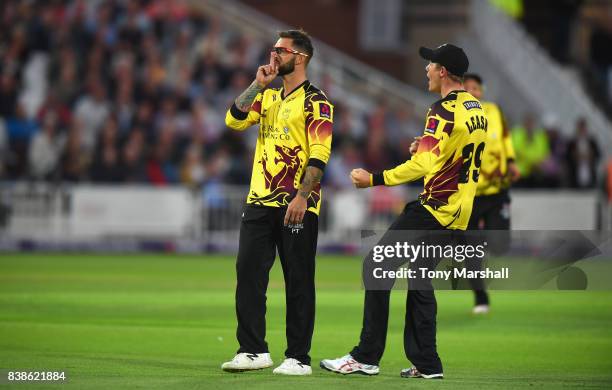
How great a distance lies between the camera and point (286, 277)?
1043 cm

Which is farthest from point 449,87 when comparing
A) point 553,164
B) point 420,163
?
point 553,164

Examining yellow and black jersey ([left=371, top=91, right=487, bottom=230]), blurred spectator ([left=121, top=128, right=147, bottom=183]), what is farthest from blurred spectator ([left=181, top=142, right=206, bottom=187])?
yellow and black jersey ([left=371, top=91, right=487, bottom=230])

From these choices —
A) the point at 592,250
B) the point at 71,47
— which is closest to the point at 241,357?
the point at 592,250

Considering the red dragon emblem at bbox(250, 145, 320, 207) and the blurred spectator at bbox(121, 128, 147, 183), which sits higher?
the blurred spectator at bbox(121, 128, 147, 183)

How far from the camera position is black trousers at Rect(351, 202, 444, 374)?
1005 centimetres

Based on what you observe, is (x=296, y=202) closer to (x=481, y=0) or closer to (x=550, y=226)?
(x=550, y=226)

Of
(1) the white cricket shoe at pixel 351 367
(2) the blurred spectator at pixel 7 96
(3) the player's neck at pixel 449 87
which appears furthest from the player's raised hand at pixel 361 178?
(2) the blurred spectator at pixel 7 96

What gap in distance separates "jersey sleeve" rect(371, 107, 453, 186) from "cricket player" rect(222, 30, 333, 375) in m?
0.66

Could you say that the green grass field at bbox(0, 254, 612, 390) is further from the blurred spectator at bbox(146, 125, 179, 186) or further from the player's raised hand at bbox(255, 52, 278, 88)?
the blurred spectator at bbox(146, 125, 179, 186)

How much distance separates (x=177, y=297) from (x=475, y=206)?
4381 millimetres

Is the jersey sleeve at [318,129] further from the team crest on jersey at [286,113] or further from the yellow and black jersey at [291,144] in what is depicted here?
the team crest on jersey at [286,113]

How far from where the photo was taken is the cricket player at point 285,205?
33.6 feet

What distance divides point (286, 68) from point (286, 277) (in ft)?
5.73

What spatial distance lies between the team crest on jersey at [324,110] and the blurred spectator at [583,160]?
610 inches
